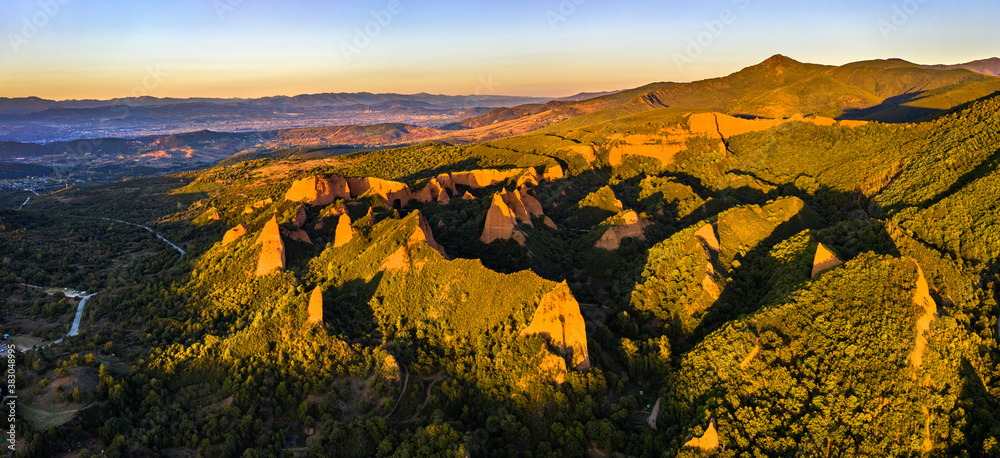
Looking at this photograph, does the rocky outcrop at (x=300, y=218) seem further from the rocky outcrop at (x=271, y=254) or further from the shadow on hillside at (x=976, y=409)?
the shadow on hillside at (x=976, y=409)

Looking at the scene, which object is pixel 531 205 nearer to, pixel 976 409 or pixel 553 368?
pixel 553 368

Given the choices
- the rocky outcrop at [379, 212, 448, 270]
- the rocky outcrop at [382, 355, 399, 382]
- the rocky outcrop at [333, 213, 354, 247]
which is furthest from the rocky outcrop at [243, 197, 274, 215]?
the rocky outcrop at [382, 355, 399, 382]

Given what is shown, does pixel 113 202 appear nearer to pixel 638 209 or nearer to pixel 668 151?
pixel 638 209

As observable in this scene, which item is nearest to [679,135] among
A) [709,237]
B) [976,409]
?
[709,237]

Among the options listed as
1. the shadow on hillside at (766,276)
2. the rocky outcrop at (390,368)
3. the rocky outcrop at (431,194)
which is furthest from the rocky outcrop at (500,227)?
the rocky outcrop at (390,368)

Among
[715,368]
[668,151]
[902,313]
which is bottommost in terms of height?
[715,368]


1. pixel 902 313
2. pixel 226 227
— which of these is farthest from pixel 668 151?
pixel 226 227
